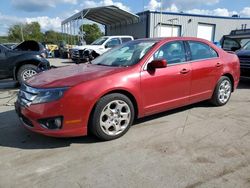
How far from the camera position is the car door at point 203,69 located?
4.86 m

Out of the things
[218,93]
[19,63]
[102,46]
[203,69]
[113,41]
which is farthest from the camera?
[113,41]

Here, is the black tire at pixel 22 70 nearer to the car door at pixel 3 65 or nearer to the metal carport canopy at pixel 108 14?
the car door at pixel 3 65

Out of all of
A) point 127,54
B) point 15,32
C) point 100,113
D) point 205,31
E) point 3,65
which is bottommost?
point 100,113

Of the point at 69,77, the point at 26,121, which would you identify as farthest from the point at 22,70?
the point at 69,77

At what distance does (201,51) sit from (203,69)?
1.33ft

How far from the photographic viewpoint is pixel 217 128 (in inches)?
170

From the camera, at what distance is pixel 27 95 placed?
3711 millimetres

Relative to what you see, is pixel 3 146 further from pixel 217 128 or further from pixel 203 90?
pixel 203 90

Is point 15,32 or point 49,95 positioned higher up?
point 15,32

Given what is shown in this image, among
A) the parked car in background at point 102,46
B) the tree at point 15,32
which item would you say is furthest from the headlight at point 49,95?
the tree at point 15,32

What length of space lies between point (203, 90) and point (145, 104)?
5.06 feet

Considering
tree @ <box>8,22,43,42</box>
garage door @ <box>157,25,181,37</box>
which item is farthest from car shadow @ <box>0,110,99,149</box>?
tree @ <box>8,22,43,42</box>

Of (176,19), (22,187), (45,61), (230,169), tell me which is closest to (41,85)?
(22,187)

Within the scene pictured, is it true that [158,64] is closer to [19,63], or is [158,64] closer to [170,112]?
[170,112]
